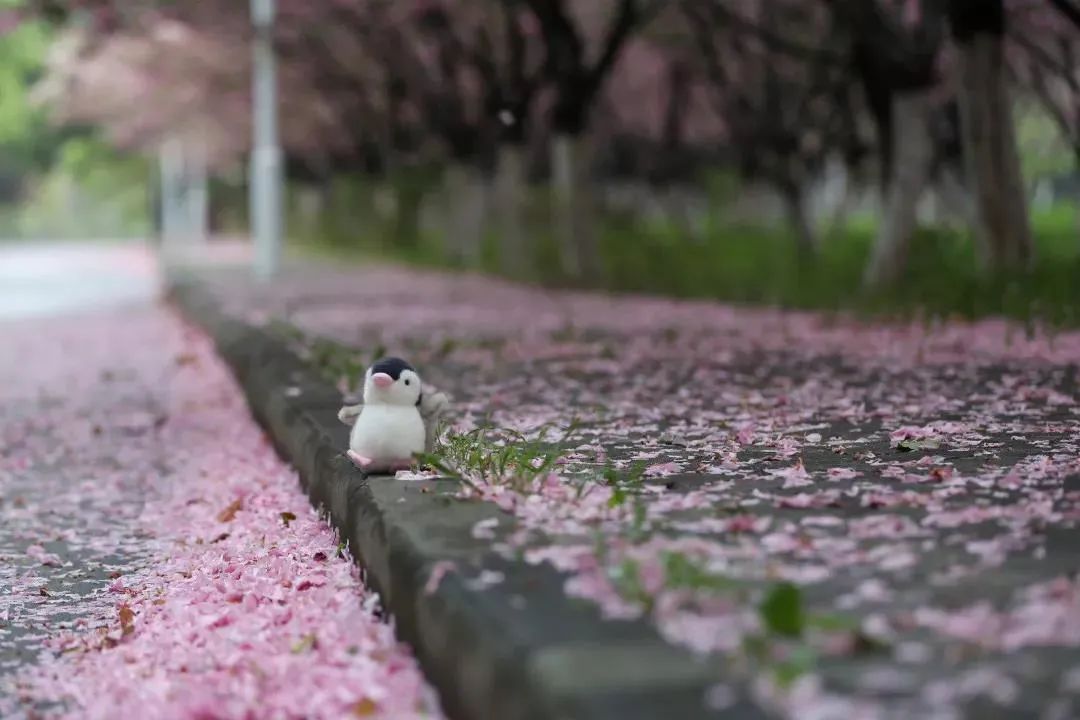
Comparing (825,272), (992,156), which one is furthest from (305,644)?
(825,272)

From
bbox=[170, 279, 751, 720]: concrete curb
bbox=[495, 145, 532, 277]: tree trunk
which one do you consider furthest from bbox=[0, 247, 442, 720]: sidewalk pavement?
bbox=[495, 145, 532, 277]: tree trunk

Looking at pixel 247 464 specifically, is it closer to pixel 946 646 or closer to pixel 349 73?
pixel 946 646

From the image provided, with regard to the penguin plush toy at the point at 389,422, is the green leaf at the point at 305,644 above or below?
below

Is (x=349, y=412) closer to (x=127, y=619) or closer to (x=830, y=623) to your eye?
(x=127, y=619)

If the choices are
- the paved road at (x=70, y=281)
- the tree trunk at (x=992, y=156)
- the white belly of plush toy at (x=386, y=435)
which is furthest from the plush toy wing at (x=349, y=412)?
the paved road at (x=70, y=281)

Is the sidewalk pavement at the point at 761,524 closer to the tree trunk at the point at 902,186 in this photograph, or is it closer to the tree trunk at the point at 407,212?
the tree trunk at the point at 902,186

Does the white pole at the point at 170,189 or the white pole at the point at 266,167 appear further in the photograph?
the white pole at the point at 170,189

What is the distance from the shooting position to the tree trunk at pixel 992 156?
51.5 ft

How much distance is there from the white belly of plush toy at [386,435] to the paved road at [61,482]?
3.29 ft

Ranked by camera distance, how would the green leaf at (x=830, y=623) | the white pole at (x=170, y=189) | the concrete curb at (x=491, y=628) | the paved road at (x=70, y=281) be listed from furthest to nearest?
1. the white pole at (x=170, y=189)
2. the paved road at (x=70, y=281)
3. the green leaf at (x=830, y=623)
4. the concrete curb at (x=491, y=628)

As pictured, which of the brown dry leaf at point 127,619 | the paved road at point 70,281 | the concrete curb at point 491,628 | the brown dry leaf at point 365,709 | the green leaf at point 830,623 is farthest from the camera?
the paved road at point 70,281

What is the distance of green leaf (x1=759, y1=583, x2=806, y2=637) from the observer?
3496mm

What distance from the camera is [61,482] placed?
8930mm

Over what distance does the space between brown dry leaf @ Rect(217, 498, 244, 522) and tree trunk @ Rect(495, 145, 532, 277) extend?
20.1 meters
